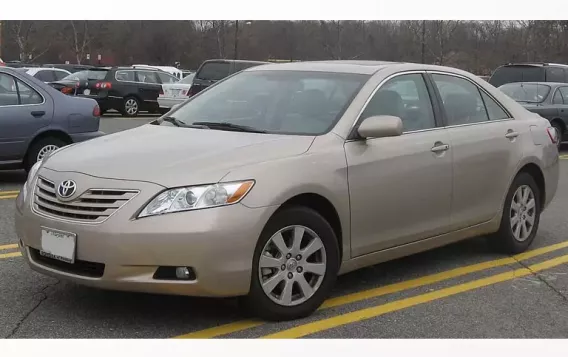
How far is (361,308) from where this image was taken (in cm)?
459

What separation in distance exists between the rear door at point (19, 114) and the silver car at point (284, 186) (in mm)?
3960

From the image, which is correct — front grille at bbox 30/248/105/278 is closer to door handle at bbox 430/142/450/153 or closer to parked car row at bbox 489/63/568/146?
door handle at bbox 430/142/450/153

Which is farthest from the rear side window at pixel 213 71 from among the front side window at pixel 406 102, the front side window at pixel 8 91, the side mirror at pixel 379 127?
the side mirror at pixel 379 127

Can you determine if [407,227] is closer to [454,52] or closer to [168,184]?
[168,184]

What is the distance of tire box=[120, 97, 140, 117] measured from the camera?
22.7 m

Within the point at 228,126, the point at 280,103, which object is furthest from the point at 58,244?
the point at 280,103

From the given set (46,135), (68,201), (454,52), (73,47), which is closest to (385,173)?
(68,201)

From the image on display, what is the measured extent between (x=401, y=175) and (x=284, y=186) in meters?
1.04

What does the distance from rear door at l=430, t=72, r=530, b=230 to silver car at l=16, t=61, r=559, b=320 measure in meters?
0.01

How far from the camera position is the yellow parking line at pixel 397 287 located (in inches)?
162

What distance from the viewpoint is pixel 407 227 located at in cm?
499

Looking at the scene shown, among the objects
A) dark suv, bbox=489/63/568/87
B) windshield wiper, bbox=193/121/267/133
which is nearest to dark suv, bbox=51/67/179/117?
dark suv, bbox=489/63/568/87

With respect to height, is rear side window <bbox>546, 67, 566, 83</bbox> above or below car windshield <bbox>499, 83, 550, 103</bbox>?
above

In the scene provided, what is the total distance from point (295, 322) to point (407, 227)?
3.77 ft
